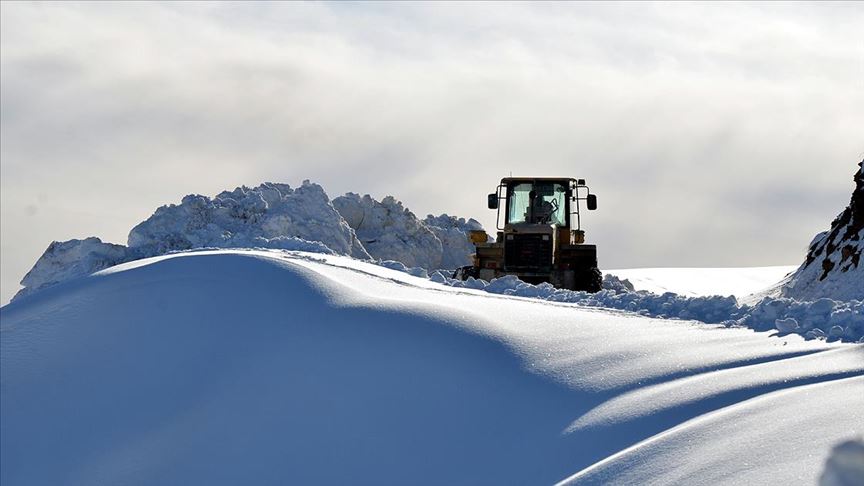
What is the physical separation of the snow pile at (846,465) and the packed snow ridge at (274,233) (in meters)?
10.8

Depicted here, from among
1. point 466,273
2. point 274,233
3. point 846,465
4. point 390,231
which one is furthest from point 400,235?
point 846,465

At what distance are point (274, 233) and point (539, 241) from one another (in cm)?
471

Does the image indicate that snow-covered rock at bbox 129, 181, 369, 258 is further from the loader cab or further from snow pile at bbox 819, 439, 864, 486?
snow pile at bbox 819, 439, 864, 486

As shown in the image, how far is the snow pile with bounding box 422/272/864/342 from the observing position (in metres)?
7.01

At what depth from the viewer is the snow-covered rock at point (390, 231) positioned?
67.3 ft

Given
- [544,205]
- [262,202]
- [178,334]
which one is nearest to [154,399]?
[178,334]

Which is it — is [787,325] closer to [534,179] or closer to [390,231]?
[534,179]

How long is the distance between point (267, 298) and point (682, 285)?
68.3ft

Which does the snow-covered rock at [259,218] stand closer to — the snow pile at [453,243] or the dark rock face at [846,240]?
the snow pile at [453,243]

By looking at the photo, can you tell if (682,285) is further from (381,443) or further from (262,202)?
(381,443)

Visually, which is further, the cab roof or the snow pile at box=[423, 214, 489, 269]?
the snow pile at box=[423, 214, 489, 269]

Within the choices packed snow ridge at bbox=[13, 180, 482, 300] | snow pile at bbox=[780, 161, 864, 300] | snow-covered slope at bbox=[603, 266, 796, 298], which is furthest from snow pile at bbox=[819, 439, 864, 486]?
snow-covered slope at bbox=[603, 266, 796, 298]

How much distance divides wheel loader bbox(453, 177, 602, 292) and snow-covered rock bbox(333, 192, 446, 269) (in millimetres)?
4823

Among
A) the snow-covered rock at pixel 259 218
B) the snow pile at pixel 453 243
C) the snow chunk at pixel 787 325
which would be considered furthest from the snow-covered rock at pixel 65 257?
the snow chunk at pixel 787 325
